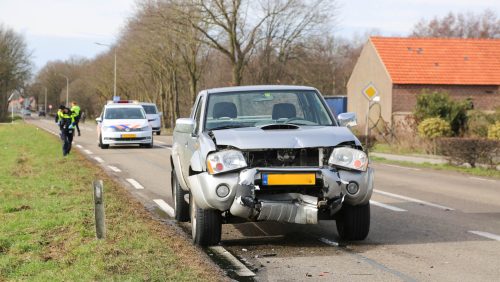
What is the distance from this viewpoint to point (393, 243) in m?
7.45

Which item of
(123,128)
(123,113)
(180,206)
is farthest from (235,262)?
(123,113)

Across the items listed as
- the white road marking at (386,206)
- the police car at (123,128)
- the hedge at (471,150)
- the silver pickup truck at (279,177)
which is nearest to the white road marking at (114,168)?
the police car at (123,128)

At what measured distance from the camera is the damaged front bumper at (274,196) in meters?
6.58

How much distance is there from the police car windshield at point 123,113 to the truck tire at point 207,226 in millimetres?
20584

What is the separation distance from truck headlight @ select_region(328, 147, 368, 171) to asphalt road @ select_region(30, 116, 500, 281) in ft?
2.90

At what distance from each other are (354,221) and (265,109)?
5.53ft

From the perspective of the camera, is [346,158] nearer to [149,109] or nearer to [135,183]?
[135,183]

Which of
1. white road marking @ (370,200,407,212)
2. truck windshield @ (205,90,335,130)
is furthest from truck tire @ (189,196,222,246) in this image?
white road marking @ (370,200,407,212)

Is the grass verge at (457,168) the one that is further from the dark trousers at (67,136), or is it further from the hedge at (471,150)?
the dark trousers at (67,136)

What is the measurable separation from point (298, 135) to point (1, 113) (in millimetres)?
84306

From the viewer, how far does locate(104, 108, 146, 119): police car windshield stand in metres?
27.2

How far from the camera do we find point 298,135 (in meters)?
6.89

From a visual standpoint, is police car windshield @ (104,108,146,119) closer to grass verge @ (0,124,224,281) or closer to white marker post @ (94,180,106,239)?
grass verge @ (0,124,224,281)

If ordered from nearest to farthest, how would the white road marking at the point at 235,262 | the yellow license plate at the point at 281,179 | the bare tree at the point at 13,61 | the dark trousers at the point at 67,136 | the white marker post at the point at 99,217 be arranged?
the white road marking at the point at 235,262 → the yellow license plate at the point at 281,179 → the white marker post at the point at 99,217 → the dark trousers at the point at 67,136 → the bare tree at the point at 13,61
